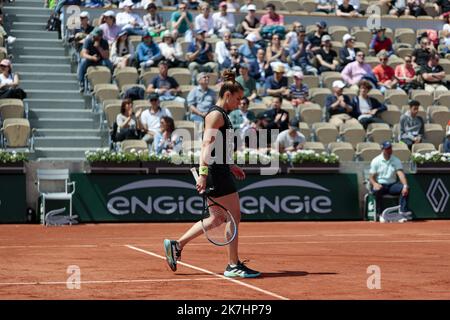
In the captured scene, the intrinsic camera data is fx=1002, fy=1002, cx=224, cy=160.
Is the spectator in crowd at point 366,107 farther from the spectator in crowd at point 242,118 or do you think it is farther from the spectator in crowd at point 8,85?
the spectator in crowd at point 8,85

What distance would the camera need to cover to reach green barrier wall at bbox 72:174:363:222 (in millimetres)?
20000

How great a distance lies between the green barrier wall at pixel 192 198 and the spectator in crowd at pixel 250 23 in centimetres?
623

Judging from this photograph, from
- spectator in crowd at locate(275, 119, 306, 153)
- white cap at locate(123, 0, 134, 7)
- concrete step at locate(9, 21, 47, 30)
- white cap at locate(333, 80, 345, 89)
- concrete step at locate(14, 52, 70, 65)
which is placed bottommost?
spectator in crowd at locate(275, 119, 306, 153)

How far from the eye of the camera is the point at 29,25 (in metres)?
25.6

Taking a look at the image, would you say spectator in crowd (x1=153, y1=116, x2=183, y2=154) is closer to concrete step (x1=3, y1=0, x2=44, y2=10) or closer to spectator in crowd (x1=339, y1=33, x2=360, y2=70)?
spectator in crowd (x1=339, y1=33, x2=360, y2=70)

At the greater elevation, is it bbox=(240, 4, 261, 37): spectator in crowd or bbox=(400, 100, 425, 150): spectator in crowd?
bbox=(240, 4, 261, 37): spectator in crowd

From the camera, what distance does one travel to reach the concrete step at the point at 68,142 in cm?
2173

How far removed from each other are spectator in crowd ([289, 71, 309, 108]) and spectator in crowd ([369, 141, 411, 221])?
3.41 meters

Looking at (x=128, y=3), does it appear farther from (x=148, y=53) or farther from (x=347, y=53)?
(x=347, y=53)

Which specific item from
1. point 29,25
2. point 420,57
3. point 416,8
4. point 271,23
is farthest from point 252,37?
point 416,8

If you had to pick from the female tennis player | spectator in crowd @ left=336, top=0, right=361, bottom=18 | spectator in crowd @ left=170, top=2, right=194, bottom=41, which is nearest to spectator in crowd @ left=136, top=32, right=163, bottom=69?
spectator in crowd @ left=170, top=2, right=194, bottom=41

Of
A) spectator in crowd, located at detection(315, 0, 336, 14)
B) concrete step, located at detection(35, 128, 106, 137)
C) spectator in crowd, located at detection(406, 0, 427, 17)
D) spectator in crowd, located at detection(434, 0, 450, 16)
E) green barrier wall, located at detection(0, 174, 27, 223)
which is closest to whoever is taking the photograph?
green barrier wall, located at detection(0, 174, 27, 223)
